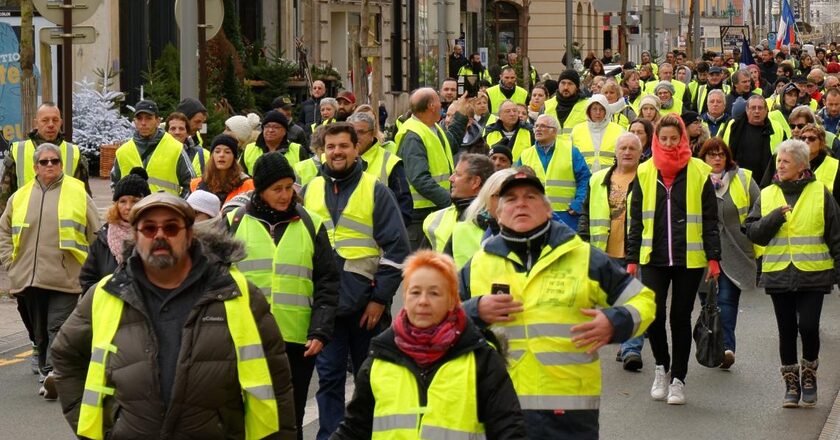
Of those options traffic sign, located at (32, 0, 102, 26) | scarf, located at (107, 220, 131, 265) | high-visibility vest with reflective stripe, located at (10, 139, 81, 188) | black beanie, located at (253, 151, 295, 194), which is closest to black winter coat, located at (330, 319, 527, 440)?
black beanie, located at (253, 151, 295, 194)

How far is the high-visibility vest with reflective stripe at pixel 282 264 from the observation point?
25.8 feet

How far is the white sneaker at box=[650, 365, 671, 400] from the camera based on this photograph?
10602 millimetres

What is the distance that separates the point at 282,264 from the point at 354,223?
1.12 meters

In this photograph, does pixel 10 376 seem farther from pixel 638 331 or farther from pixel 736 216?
pixel 638 331

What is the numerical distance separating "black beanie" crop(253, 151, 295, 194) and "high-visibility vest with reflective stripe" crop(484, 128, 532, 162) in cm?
766

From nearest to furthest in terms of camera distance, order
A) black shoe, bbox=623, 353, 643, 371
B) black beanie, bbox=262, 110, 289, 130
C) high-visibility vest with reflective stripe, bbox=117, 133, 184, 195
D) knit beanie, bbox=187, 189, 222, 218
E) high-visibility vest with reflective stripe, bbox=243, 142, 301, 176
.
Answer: knit beanie, bbox=187, 189, 222, 218 < black shoe, bbox=623, 353, 643, 371 < high-visibility vest with reflective stripe, bbox=117, 133, 184, 195 < black beanie, bbox=262, 110, 289, 130 < high-visibility vest with reflective stripe, bbox=243, 142, 301, 176

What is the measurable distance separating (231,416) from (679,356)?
5219 mm

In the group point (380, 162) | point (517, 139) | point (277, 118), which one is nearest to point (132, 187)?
point (380, 162)

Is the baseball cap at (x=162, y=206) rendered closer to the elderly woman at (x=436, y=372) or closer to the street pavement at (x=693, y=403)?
the elderly woman at (x=436, y=372)

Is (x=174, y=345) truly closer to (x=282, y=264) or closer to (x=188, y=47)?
(x=282, y=264)

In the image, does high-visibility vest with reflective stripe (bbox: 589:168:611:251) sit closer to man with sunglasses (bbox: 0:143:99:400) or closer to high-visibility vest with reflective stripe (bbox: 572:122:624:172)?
high-visibility vest with reflective stripe (bbox: 572:122:624:172)

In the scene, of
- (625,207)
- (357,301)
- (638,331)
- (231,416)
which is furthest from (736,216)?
(231,416)

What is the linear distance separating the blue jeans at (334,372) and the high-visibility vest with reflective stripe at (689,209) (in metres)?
2.16

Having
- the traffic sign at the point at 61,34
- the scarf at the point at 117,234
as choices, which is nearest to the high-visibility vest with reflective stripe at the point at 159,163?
the scarf at the point at 117,234
